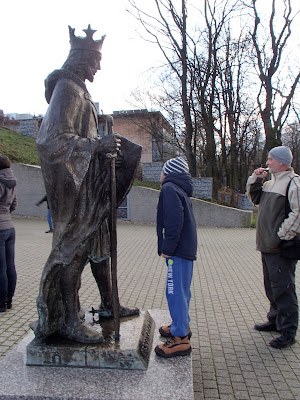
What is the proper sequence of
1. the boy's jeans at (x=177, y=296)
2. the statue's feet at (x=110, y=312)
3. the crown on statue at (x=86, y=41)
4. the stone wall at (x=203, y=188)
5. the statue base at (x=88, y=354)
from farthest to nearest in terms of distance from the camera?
the stone wall at (x=203, y=188), the statue's feet at (x=110, y=312), the boy's jeans at (x=177, y=296), the crown on statue at (x=86, y=41), the statue base at (x=88, y=354)

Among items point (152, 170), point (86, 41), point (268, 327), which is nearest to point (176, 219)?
point (86, 41)

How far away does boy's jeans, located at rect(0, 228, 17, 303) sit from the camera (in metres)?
5.10

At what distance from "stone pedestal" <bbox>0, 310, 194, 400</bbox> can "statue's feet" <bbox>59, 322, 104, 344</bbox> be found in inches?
8.2

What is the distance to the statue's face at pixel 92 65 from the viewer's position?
2994 millimetres

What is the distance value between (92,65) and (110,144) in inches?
30.1

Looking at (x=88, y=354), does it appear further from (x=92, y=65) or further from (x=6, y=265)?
(x=6, y=265)

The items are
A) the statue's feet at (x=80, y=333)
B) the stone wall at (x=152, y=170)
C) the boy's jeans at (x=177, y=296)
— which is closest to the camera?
the statue's feet at (x=80, y=333)

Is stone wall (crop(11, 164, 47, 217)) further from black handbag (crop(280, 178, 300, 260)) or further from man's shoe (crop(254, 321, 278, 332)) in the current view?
black handbag (crop(280, 178, 300, 260))

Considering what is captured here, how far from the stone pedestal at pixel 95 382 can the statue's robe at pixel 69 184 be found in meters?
0.31

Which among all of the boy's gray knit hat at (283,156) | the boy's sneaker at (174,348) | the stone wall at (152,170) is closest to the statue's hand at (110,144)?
→ the boy's sneaker at (174,348)

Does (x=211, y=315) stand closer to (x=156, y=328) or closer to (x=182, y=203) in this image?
(x=156, y=328)

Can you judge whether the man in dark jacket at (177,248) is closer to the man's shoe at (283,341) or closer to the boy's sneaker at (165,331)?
the boy's sneaker at (165,331)

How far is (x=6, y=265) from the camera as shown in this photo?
17.0ft

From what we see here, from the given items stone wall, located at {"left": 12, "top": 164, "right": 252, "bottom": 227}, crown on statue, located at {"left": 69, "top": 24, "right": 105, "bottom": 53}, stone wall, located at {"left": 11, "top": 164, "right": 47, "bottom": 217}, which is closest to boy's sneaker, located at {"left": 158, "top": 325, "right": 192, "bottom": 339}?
crown on statue, located at {"left": 69, "top": 24, "right": 105, "bottom": 53}
